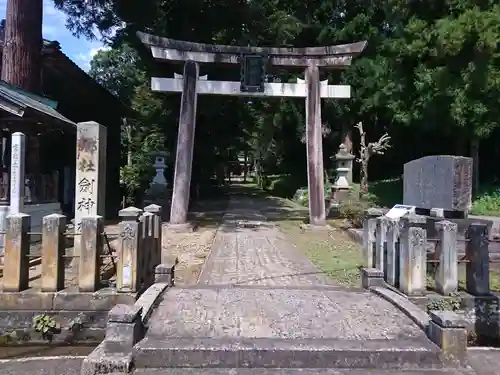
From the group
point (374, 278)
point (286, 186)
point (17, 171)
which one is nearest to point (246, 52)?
point (17, 171)

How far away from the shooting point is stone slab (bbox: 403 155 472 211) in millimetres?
11062

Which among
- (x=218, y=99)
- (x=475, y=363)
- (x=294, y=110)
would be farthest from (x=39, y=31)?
(x=294, y=110)

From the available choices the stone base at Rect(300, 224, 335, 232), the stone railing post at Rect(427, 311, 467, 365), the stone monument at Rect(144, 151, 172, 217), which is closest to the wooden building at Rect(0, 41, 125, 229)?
the stone monument at Rect(144, 151, 172, 217)

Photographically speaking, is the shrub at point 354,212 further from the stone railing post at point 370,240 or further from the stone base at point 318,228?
the stone railing post at point 370,240

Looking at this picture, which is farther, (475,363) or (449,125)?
(449,125)

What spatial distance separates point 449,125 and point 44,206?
14.9 meters

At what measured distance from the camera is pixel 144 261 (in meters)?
7.77

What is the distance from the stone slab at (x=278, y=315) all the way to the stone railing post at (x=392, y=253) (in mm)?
587

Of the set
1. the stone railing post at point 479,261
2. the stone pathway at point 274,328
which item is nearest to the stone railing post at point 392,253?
the stone pathway at point 274,328

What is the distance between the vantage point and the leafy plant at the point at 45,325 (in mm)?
6844

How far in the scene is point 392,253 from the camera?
7703mm

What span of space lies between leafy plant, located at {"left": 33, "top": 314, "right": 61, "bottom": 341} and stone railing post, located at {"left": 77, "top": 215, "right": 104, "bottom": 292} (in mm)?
566

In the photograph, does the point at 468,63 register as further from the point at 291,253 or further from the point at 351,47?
the point at 291,253

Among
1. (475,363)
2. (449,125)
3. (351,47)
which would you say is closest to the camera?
(475,363)
